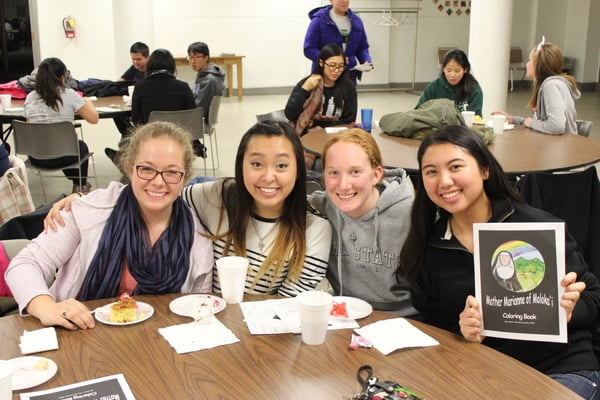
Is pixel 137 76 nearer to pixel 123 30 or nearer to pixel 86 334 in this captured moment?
pixel 123 30

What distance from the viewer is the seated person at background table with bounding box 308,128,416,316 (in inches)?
90.4

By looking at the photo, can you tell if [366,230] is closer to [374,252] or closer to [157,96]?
[374,252]

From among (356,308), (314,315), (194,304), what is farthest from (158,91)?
(314,315)

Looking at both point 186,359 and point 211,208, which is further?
point 211,208

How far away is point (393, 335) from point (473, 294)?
0.37m

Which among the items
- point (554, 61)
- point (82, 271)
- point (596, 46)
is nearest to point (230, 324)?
point (82, 271)

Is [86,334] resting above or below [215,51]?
below

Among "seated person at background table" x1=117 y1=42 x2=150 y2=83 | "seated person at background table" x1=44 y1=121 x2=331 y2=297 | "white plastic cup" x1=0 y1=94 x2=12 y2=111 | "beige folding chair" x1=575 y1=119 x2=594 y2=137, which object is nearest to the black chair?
"seated person at background table" x1=44 y1=121 x2=331 y2=297

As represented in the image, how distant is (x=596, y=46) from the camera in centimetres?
1441

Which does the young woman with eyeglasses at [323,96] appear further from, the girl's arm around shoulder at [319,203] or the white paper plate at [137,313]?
the white paper plate at [137,313]

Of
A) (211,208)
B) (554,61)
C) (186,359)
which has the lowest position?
(186,359)

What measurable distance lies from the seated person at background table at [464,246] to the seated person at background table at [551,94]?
2866 mm

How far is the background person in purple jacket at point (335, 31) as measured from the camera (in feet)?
23.9

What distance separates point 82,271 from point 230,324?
0.62 m
